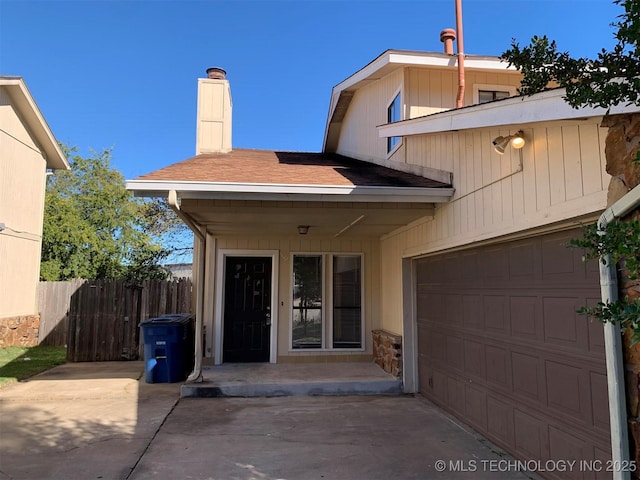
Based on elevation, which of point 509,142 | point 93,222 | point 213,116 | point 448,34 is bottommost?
point 509,142

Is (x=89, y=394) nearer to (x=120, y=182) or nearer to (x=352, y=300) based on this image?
(x=352, y=300)

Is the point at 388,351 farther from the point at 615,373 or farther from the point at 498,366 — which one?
the point at 615,373

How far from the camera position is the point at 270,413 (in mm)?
5250

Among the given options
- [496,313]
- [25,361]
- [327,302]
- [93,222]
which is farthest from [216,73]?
[93,222]

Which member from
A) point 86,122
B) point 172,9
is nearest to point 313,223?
point 172,9

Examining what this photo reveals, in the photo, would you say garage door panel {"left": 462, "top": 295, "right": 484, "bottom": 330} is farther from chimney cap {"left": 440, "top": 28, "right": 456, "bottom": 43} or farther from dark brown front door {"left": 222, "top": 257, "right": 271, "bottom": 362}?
chimney cap {"left": 440, "top": 28, "right": 456, "bottom": 43}

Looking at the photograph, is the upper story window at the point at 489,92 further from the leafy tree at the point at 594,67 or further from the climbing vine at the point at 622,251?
the climbing vine at the point at 622,251

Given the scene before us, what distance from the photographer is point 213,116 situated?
8.70m

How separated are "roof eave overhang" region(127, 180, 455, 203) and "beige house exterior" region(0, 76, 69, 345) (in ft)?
23.6

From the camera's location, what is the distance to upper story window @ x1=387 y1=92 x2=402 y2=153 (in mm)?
6676

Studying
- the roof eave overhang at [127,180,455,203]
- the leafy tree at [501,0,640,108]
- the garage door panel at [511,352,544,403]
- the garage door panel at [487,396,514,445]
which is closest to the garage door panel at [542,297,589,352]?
the garage door panel at [511,352,544,403]

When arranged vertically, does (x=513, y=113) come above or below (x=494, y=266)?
above

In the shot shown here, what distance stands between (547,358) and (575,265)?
84 centimetres

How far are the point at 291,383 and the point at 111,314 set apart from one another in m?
4.75
